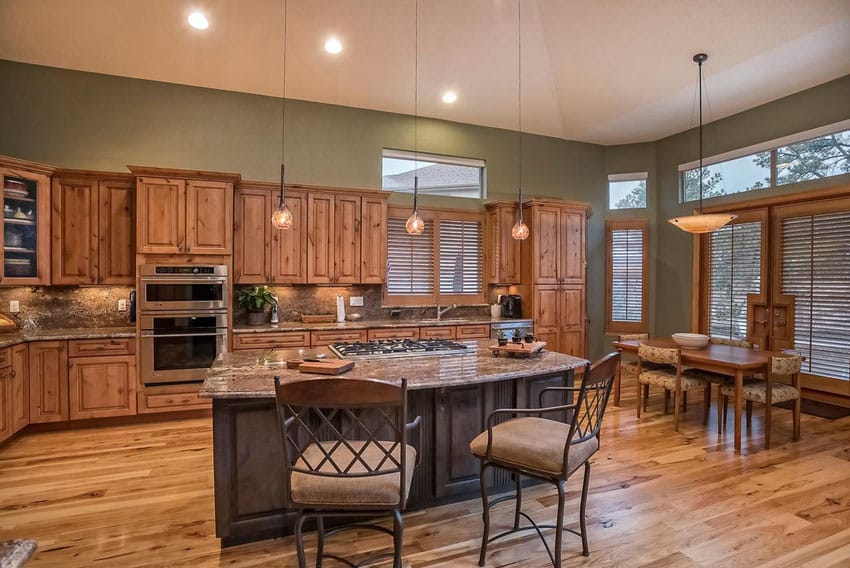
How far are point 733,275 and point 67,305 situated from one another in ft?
26.2

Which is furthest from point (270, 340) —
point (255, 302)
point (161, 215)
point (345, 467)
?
point (345, 467)

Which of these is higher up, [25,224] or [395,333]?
[25,224]

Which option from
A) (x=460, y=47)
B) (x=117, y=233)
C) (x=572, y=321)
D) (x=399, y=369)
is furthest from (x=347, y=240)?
(x=572, y=321)

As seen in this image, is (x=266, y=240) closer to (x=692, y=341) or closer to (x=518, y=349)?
(x=518, y=349)

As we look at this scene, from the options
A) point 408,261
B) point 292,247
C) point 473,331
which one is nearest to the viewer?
point 292,247

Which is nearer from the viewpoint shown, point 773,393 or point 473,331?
point 773,393

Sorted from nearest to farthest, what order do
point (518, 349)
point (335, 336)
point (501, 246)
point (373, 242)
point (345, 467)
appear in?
point (345, 467) < point (518, 349) < point (335, 336) < point (373, 242) < point (501, 246)

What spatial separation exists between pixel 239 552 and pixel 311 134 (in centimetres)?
456

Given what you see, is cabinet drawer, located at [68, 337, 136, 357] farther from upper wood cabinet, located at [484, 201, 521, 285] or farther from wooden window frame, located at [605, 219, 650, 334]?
wooden window frame, located at [605, 219, 650, 334]

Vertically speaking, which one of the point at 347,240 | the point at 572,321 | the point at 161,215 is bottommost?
the point at 572,321

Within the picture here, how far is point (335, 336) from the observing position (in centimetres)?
491

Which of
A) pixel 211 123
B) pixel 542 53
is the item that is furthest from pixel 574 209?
pixel 211 123

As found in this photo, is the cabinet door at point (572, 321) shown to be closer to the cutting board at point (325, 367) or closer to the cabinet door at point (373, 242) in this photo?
the cabinet door at point (373, 242)

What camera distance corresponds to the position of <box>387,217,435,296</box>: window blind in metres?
5.71
